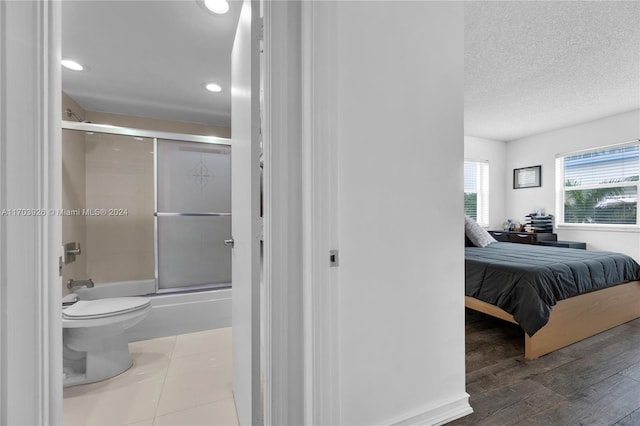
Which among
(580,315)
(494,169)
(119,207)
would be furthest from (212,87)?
(494,169)

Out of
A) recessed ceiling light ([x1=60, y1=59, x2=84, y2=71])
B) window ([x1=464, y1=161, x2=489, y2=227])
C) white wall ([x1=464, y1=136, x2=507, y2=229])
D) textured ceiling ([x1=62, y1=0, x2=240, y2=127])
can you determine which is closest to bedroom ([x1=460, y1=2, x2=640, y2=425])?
white wall ([x1=464, y1=136, x2=507, y2=229])

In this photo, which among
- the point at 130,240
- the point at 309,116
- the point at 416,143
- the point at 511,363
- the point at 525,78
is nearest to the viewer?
the point at 309,116

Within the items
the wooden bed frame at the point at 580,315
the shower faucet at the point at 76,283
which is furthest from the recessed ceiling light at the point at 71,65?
A: the wooden bed frame at the point at 580,315

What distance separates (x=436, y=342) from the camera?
140 centimetres

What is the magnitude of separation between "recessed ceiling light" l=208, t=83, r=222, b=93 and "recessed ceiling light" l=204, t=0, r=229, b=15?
1003mm

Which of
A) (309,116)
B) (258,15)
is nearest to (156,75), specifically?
(258,15)

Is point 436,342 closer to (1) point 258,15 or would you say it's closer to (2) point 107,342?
(1) point 258,15

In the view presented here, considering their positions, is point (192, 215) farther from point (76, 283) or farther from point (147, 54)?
point (147, 54)

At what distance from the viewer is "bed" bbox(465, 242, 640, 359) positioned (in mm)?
2035

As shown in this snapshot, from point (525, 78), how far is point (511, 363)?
8.90 feet

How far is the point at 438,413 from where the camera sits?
1.39 m

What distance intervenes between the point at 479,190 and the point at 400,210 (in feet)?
15.4

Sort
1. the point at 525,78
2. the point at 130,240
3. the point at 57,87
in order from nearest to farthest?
the point at 57,87
the point at 525,78
the point at 130,240

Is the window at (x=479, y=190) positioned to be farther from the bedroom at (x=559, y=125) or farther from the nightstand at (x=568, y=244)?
the nightstand at (x=568, y=244)
